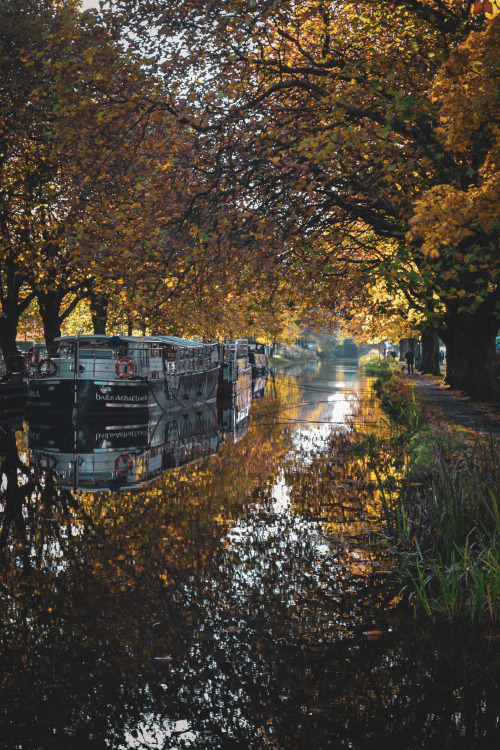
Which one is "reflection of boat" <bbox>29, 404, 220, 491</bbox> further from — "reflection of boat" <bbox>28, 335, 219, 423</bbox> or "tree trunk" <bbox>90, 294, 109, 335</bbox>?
"tree trunk" <bbox>90, 294, 109, 335</bbox>

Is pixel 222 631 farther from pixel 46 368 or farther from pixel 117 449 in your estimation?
pixel 46 368

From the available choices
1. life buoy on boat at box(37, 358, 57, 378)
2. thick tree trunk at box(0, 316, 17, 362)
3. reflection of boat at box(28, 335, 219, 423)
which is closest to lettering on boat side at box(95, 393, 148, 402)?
reflection of boat at box(28, 335, 219, 423)

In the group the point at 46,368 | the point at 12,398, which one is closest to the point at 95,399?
the point at 46,368

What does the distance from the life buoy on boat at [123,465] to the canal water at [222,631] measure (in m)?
1.79

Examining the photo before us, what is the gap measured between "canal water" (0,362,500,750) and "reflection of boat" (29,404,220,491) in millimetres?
1457

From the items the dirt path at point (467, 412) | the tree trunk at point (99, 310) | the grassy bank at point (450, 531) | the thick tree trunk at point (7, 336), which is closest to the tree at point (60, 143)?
the thick tree trunk at point (7, 336)

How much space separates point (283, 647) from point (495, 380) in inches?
829

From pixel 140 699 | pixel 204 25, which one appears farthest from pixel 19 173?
pixel 140 699

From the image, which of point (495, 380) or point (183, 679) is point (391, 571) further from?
point (495, 380)

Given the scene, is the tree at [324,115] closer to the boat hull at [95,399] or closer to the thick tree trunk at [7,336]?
the boat hull at [95,399]

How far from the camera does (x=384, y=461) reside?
16.4m

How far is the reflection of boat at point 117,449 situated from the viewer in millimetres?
16203

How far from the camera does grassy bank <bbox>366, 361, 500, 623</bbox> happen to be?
7414mm

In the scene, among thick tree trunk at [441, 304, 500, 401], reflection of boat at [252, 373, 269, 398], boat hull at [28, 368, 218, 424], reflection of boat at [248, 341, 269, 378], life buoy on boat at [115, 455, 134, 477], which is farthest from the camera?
reflection of boat at [248, 341, 269, 378]
